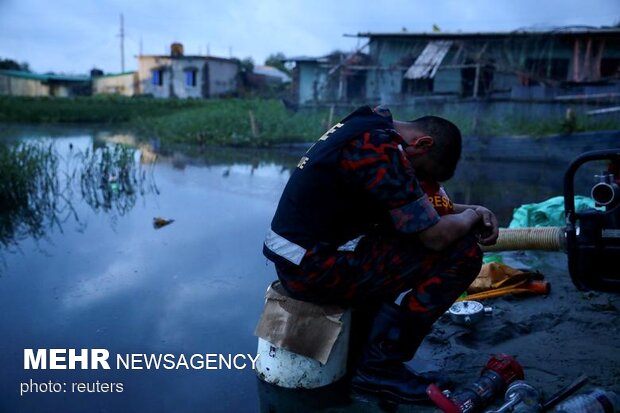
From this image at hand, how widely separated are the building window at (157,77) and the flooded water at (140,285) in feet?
100

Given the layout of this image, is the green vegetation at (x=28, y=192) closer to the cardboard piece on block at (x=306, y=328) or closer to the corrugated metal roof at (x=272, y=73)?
the cardboard piece on block at (x=306, y=328)

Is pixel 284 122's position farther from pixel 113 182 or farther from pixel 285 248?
pixel 285 248

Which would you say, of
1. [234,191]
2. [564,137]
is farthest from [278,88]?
[234,191]

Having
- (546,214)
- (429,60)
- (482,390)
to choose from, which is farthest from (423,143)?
(429,60)

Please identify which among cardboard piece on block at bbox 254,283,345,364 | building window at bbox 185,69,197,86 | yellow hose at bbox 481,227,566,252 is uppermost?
building window at bbox 185,69,197,86

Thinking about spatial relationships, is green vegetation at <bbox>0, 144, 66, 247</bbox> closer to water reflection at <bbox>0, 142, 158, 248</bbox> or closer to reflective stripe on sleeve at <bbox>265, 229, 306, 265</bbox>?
water reflection at <bbox>0, 142, 158, 248</bbox>

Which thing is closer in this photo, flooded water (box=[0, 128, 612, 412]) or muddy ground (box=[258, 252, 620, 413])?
muddy ground (box=[258, 252, 620, 413])

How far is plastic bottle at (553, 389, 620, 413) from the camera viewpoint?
195 cm

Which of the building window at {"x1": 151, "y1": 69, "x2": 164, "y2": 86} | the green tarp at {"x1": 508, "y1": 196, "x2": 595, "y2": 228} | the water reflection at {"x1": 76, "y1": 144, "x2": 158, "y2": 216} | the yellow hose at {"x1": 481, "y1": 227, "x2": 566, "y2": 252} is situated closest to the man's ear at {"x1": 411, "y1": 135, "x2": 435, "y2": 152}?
the yellow hose at {"x1": 481, "y1": 227, "x2": 566, "y2": 252}

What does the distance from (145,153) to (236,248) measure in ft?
29.8

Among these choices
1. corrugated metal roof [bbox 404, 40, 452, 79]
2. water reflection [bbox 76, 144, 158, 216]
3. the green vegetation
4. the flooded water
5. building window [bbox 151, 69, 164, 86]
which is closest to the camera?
the flooded water

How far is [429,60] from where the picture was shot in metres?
16.3

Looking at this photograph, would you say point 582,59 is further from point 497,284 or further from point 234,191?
point 497,284

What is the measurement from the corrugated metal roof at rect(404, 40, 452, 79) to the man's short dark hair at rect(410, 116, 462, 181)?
14.0m
